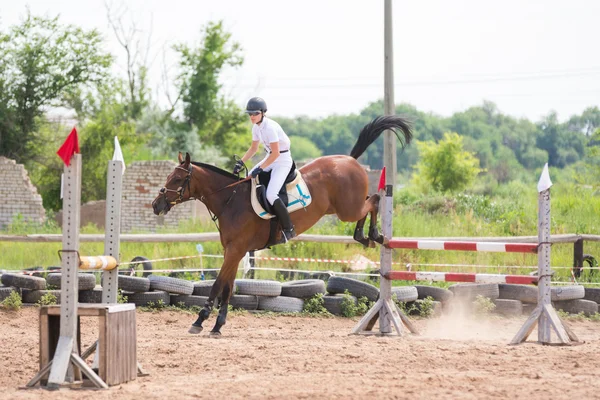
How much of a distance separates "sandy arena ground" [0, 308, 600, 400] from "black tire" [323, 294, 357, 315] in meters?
1.33

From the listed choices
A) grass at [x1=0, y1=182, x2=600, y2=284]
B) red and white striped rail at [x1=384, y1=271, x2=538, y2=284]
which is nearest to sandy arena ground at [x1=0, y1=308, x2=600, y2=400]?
red and white striped rail at [x1=384, y1=271, x2=538, y2=284]

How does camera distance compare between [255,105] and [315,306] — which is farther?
[315,306]

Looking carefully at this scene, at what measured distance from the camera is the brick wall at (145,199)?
2620 cm

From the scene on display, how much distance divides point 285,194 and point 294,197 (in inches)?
5.3

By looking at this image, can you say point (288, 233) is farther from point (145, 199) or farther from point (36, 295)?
point (145, 199)

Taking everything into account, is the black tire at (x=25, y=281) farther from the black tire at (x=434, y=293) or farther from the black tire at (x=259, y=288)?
the black tire at (x=434, y=293)

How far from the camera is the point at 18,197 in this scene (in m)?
25.9

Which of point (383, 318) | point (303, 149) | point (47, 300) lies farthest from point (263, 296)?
point (303, 149)

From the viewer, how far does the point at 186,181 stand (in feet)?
29.8

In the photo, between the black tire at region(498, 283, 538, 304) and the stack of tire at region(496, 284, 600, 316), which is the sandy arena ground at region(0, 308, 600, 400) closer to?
the stack of tire at region(496, 284, 600, 316)

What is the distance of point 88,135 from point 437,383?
86.4 ft

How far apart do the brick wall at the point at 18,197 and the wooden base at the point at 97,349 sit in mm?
20823

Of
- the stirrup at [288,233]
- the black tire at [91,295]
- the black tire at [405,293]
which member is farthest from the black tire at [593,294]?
the black tire at [91,295]

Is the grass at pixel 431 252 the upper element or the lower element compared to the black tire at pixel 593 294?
upper
